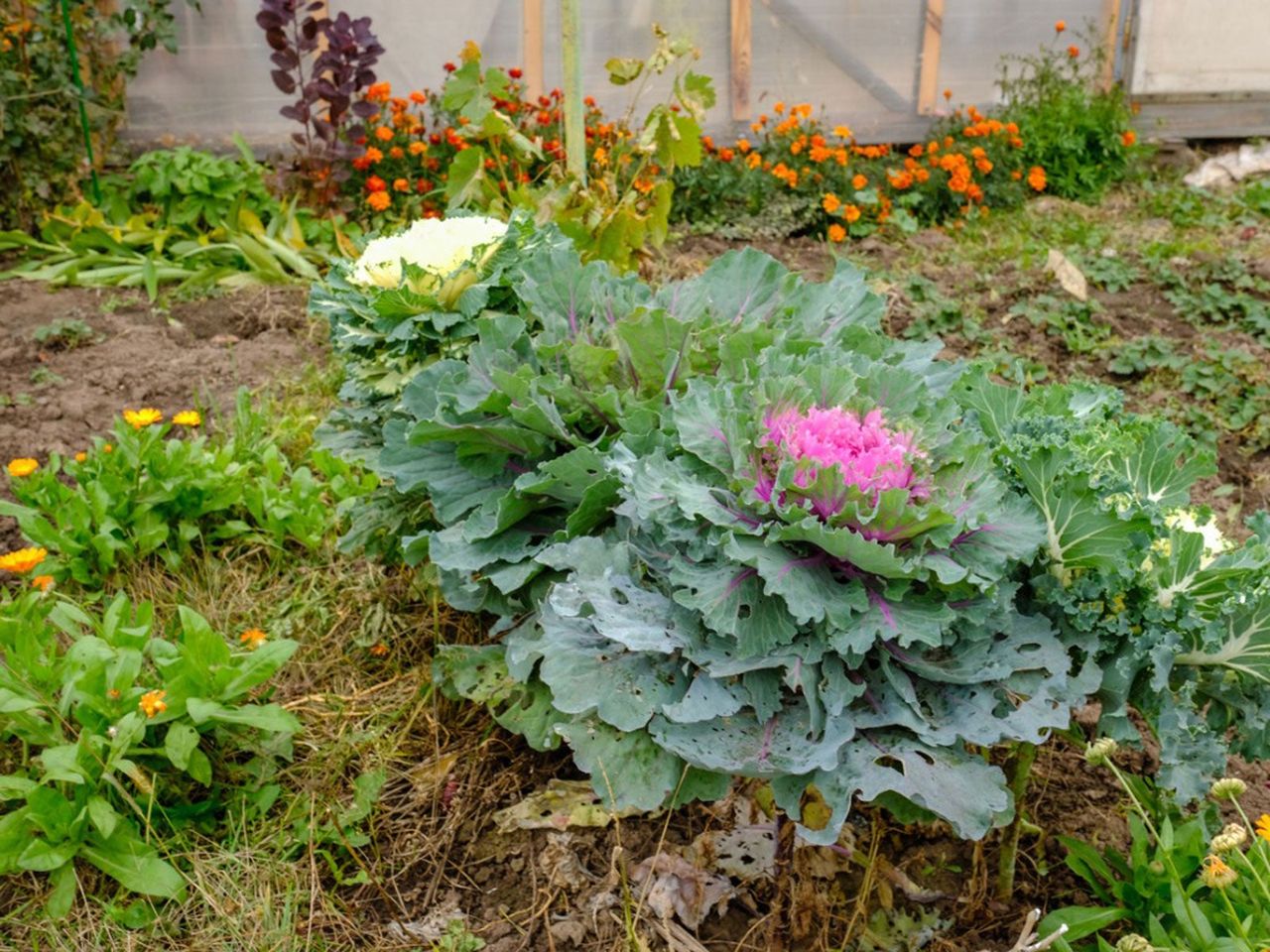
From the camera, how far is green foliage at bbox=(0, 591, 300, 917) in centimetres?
190

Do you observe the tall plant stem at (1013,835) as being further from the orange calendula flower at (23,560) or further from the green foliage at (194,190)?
the green foliage at (194,190)

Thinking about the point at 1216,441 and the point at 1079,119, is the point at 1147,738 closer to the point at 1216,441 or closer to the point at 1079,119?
the point at 1216,441

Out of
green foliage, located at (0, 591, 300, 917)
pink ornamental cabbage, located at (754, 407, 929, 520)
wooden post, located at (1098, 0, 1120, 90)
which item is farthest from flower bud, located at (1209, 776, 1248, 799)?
wooden post, located at (1098, 0, 1120, 90)

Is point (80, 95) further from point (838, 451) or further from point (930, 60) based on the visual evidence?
point (838, 451)

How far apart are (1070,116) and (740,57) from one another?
1843 millimetres

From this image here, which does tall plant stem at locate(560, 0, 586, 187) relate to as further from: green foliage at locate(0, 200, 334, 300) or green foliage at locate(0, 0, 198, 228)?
green foliage at locate(0, 0, 198, 228)

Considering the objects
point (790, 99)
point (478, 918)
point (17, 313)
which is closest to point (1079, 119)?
point (790, 99)

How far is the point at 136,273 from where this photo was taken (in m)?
4.59

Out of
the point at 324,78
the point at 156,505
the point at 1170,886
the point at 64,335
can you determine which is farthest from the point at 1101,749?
the point at 324,78

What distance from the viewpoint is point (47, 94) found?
16.1 feet

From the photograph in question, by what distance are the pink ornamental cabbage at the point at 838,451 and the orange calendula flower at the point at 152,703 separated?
3.72ft

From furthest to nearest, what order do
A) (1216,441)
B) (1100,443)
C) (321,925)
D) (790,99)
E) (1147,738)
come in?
(790,99)
(1216,441)
(1147,738)
(321,925)
(1100,443)

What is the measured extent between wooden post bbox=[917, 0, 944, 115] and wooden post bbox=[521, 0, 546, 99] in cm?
218

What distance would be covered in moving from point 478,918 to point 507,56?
5.18 meters
